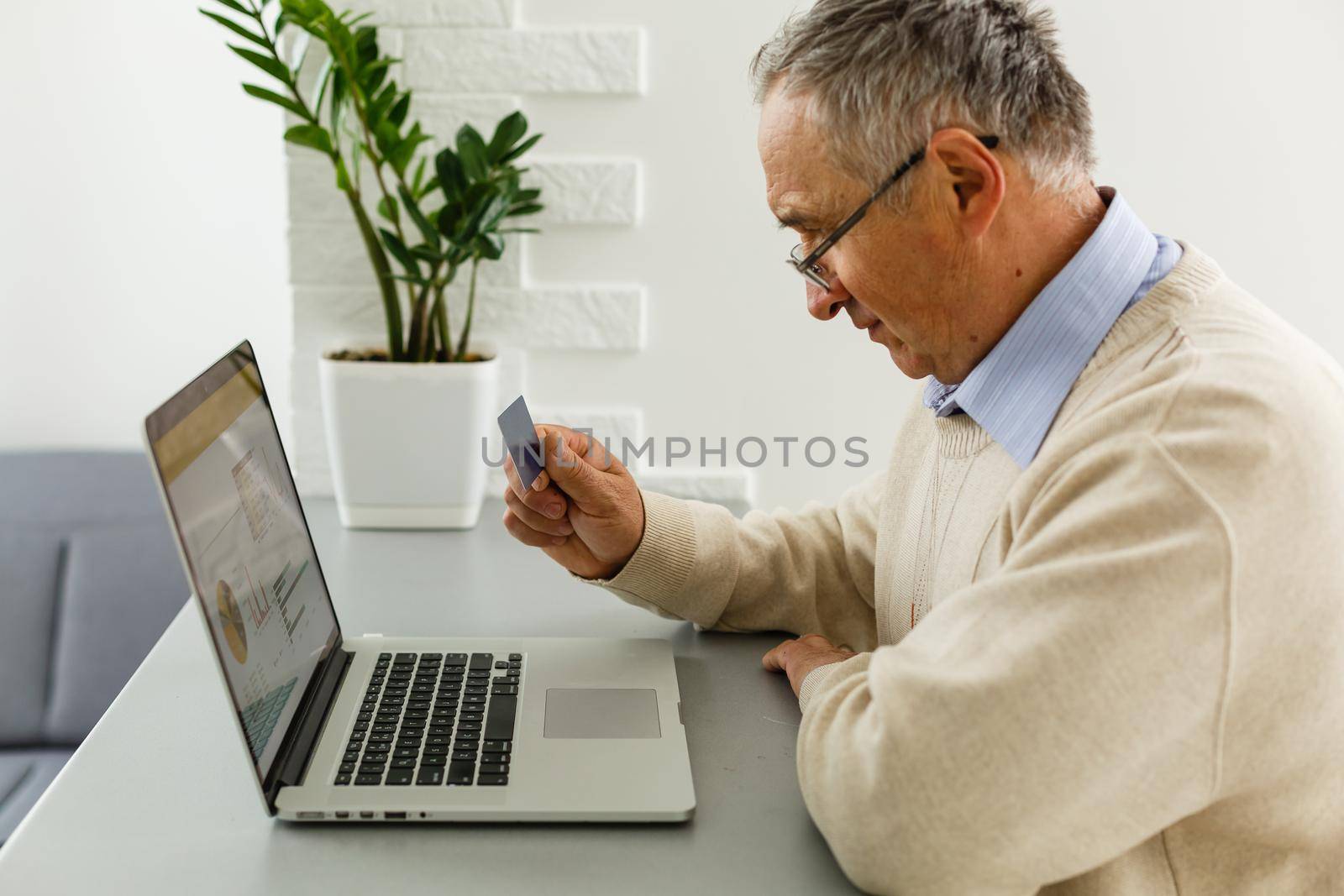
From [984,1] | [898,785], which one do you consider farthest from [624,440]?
[898,785]

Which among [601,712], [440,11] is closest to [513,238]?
[440,11]

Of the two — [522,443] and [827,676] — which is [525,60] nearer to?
[522,443]

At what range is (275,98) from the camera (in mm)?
1529

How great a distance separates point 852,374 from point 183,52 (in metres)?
1.24

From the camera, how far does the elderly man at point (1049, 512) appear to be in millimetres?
724

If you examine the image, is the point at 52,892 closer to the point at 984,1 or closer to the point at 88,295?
the point at 984,1

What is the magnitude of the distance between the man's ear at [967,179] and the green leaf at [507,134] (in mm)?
815

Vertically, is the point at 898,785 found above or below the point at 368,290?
below

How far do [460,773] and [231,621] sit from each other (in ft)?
0.65

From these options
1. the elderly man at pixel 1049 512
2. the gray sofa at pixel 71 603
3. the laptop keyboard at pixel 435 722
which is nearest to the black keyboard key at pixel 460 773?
the laptop keyboard at pixel 435 722

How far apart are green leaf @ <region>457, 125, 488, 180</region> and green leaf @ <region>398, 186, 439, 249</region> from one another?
0.28ft

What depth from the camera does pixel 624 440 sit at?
1.83 metres

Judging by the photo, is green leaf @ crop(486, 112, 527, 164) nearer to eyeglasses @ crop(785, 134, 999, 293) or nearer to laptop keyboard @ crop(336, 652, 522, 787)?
eyeglasses @ crop(785, 134, 999, 293)

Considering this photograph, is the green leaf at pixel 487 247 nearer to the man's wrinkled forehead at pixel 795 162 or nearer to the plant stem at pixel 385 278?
the plant stem at pixel 385 278
